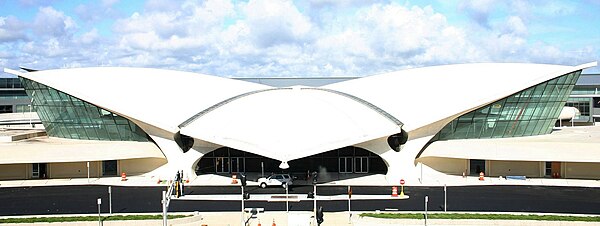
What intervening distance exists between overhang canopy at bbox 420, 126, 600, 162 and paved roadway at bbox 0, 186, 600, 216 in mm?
2506

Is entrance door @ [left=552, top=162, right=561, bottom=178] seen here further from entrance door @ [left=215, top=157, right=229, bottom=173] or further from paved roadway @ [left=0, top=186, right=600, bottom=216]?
entrance door @ [left=215, top=157, right=229, bottom=173]

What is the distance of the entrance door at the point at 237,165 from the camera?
44.7 metres

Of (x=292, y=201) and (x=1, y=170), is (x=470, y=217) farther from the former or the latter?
(x=1, y=170)

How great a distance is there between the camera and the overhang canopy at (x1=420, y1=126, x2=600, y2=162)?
129ft

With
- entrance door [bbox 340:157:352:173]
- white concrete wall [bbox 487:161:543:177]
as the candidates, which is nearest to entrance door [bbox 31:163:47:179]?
entrance door [bbox 340:157:352:173]

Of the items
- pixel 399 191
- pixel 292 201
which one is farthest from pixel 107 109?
pixel 399 191

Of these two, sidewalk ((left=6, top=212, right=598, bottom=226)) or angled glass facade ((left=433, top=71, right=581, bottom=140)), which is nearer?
sidewalk ((left=6, top=212, right=598, bottom=226))

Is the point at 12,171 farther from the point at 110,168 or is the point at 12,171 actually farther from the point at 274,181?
the point at 274,181

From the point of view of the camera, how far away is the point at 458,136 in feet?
144

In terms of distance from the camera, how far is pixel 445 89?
45.2 meters

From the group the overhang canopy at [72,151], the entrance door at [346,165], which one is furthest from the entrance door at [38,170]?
the entrance door at [346,165]

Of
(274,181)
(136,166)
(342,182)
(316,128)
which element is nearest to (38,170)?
(136,166)

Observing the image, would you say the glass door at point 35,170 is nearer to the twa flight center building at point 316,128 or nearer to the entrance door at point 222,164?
the twa flight center building at point 316,128

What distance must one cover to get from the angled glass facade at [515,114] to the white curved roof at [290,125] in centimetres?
609
